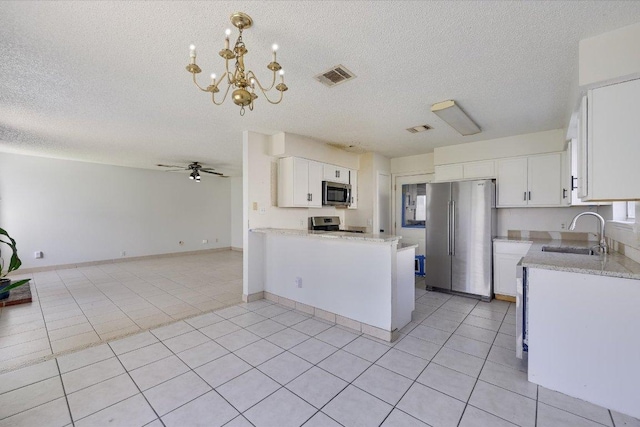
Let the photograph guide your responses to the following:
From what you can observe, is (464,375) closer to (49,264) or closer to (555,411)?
(555,411)

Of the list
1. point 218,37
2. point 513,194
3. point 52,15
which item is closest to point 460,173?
point 513,194

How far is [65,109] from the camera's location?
3018mm

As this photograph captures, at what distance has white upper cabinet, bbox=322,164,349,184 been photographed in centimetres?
458

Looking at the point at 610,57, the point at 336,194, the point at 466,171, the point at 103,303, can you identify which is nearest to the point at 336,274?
the point at 336,194

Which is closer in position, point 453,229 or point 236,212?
point 453,229

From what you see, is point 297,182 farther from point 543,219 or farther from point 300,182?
point 543,219

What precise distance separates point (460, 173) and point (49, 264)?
8.65 meters

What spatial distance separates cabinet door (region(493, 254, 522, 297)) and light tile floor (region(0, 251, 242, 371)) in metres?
3.88

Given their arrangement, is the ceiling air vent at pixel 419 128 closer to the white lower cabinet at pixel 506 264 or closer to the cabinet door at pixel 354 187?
the cabinet door at pixel 354 187

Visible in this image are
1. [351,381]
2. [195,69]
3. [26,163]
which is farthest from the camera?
[26,163]

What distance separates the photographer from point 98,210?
6.48m

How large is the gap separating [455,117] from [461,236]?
1882mm

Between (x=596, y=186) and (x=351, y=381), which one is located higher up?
(x=596, y=186)

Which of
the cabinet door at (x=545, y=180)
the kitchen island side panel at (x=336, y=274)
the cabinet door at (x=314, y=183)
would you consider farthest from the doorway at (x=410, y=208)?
the kitchen island side panel at (x=336, y=274)
